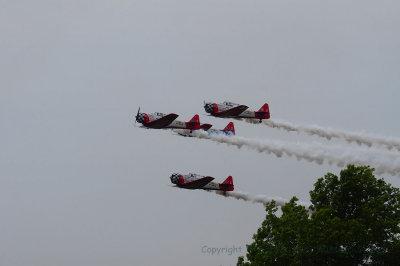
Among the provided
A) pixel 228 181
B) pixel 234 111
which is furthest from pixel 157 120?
pixel 228 181

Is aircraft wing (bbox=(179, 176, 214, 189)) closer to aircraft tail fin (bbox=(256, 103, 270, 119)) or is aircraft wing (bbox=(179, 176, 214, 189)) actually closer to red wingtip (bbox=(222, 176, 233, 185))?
red wingtip (bbox=(222, 176, 233, 185))

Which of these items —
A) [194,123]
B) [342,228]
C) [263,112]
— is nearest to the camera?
[342,228]

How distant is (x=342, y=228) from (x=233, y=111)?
99.0 feet

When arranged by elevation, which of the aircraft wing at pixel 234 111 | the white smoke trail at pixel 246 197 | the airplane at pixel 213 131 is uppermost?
the aircraft wing at pixel 234 111

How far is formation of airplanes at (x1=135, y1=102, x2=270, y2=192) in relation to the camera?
93.1 meters

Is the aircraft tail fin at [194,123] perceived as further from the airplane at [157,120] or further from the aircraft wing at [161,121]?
the aircraft wing at [161,121]

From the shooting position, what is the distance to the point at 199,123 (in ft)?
319

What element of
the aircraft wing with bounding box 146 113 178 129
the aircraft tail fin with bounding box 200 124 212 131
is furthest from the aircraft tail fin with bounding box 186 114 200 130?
the aircraft wing with bounding box 146 113 178 129

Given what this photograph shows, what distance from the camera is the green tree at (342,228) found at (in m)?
65.5

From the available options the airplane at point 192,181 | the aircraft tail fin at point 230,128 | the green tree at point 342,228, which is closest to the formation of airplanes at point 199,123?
the airplane at point 192,181

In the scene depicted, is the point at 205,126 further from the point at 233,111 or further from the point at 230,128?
the point at 230,128

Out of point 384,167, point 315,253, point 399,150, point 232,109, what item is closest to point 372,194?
point 315,253

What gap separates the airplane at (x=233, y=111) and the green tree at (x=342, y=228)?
22.4 meters

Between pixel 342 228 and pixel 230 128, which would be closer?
pixel 342 228
